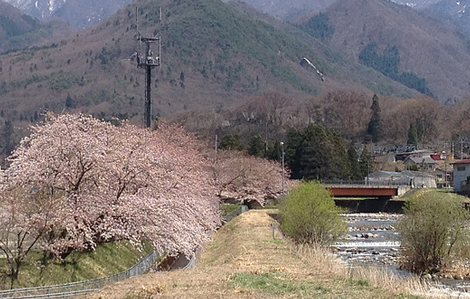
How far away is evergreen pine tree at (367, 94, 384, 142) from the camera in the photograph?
154m

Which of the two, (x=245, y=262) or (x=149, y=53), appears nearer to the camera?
(x=245, y=262)

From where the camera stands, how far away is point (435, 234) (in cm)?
3697

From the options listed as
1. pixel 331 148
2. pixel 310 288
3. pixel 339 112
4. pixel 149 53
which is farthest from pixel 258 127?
pixel 310 288

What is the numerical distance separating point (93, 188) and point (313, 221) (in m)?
16.8

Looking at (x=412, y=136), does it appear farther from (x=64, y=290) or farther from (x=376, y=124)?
(x=64, y=290)

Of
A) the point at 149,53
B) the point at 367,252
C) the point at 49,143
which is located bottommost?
the point at 367,252

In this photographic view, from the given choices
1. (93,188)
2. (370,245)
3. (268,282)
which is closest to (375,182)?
(370,245)

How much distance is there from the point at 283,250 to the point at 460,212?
441 inches

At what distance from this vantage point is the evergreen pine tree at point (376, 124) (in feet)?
505

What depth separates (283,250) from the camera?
33.2 metres

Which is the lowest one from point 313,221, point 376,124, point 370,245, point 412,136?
point 370,245

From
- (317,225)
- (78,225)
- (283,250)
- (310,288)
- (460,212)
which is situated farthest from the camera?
(317,225)

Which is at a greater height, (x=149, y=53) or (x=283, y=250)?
(x=149, y=53)

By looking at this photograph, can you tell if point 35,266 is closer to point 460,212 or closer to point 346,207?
point 460,212
